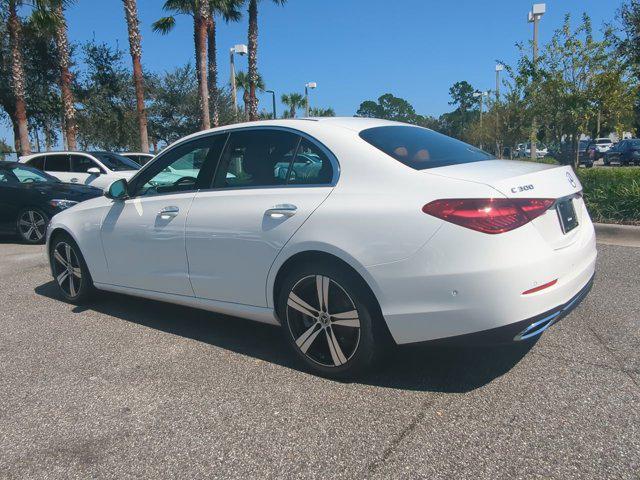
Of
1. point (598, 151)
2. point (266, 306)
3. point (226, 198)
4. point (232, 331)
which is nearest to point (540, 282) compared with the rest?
point (266, 306)

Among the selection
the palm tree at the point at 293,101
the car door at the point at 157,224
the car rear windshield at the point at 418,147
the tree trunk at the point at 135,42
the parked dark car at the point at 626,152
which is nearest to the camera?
the car rear windshield at the point at 418,147

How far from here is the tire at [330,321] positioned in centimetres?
310

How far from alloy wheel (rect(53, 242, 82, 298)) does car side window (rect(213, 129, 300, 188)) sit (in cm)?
206

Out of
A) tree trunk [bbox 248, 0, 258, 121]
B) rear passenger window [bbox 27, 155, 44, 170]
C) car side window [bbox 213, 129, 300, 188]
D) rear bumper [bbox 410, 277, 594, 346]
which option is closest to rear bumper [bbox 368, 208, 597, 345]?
rear bumper [bbox 410, 277, 594, 346]

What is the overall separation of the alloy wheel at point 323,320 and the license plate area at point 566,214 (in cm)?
133

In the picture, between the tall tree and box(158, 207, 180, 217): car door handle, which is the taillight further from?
the tall tree

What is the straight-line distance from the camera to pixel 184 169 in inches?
170

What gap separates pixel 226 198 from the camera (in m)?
3.80

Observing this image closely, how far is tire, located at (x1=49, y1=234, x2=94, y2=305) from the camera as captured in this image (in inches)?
199

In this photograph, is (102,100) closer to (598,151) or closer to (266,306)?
(266,306)

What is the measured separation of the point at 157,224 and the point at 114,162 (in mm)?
9392

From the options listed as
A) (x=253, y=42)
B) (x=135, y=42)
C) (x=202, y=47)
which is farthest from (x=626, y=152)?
(x=135, y=42)

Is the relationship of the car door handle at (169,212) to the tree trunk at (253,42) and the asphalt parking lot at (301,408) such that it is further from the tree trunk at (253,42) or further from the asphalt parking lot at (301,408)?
the tree trunk at (253,42)

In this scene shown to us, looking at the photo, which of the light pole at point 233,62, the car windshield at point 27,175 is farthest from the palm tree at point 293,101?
the car windshield at point 27,175
